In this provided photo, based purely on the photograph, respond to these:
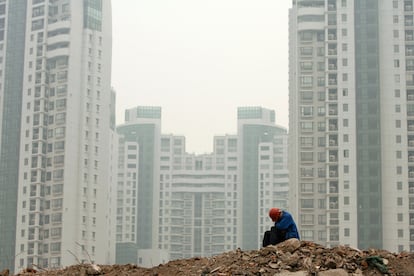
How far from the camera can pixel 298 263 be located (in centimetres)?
666

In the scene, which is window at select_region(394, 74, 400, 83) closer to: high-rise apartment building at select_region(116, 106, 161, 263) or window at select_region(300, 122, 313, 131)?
window at select_region(300, 122, 313, 131)

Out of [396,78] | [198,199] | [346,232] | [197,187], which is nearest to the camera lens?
[346,232]

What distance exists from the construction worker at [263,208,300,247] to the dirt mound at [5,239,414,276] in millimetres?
558

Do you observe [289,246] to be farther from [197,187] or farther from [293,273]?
[197,187]

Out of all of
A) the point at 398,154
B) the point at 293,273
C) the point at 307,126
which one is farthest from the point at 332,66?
the point at 293,273

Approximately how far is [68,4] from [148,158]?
27.9m

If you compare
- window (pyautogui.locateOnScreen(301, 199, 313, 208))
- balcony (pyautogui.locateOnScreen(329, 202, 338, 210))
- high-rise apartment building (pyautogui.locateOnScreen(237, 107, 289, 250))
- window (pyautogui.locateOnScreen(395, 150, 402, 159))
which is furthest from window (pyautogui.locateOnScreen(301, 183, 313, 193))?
high-rise apartment building (pyautogui.locateOnScreen(237, 107, 289, 250))

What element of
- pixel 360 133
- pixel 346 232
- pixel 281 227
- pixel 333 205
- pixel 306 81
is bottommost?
pixel 346 232

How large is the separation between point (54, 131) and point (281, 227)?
49.6 m

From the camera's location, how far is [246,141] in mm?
Answer: 84750

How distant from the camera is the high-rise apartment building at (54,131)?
53.4m

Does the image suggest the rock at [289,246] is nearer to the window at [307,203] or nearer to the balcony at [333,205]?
the balcony at [333,205]

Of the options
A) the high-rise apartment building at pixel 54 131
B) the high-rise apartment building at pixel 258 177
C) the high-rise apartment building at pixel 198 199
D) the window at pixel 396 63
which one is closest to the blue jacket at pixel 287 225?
the window at pixel 396 63

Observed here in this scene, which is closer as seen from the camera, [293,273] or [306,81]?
[293,273]
